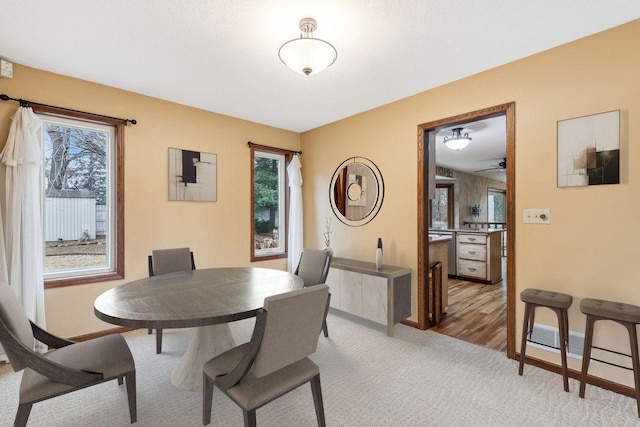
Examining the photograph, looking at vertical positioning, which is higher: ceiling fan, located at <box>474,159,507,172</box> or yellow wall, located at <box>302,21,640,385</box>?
ceiling fan, located at <box>474,159,507,172</box>

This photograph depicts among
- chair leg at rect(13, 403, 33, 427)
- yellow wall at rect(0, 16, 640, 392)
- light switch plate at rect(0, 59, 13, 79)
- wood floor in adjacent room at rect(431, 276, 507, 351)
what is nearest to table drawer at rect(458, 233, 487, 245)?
wood floor in adjacent room at rect(431, 276, 507, 351)

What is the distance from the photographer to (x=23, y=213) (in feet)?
8.40

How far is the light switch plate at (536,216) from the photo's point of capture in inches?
95.0

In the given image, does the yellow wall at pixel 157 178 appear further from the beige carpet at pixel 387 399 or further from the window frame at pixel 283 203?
the beige carpet at pixel 387 399

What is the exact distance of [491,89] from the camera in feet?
8.95

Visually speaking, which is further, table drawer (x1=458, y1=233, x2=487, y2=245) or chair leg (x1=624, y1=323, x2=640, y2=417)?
table drawer (x1=458, y1=233, x2=487, y2=245)

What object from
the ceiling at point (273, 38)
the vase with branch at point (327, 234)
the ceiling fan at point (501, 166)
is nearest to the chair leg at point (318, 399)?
the ceiling at point (273, 38)

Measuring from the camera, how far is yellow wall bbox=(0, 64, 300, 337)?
2793 millimetres

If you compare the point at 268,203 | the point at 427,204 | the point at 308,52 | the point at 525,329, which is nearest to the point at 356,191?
the point at 427,204

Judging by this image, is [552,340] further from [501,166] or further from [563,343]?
[501,166]

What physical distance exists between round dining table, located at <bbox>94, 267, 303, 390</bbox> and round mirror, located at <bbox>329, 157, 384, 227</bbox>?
1691 millimetres

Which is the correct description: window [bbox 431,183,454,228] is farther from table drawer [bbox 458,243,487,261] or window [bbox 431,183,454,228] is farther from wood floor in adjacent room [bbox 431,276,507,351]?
wood floor in adjacent room [bbox 431,276,507,351]

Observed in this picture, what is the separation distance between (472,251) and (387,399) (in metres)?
4.08

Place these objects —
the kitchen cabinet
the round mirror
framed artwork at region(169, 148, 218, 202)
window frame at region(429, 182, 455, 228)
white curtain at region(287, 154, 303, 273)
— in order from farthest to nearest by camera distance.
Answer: window frame at region(429, 182, 455, 228) → the kitchen cabinet → white curtain at region(287, 154, 303, 273) → the round mirror → framed artwork at region(169, 148, 218, 202)
